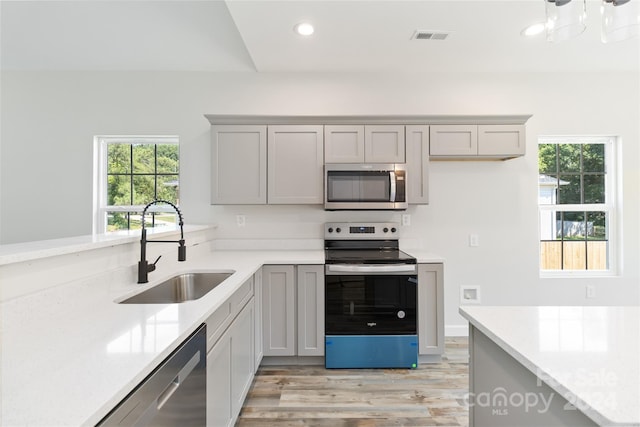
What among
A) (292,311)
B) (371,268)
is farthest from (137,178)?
(371,268)

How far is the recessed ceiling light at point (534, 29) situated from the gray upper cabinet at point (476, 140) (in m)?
0.71

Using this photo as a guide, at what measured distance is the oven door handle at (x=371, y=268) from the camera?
244cm

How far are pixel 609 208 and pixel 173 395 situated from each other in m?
4.08

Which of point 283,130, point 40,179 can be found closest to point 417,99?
point 283,130

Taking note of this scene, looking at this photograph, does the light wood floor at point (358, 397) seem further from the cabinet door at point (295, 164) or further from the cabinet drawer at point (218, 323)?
the cabinet door at point (295, 164)

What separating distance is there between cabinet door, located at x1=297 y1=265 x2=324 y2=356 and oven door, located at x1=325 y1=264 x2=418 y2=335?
0.05 meters

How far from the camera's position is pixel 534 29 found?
2.40 meters

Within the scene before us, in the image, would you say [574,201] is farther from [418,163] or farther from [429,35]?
[429,35]

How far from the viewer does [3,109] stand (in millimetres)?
3096

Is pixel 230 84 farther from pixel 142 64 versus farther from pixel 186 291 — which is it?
pixel 186 291

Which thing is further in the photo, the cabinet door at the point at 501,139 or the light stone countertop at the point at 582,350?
the cabinet door at the point at 501,139

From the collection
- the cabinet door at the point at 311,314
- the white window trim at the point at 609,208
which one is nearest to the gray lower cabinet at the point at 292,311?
the cabinet door at the point at 311,314

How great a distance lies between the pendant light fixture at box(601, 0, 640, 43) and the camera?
3.36 feet

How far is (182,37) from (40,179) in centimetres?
198
